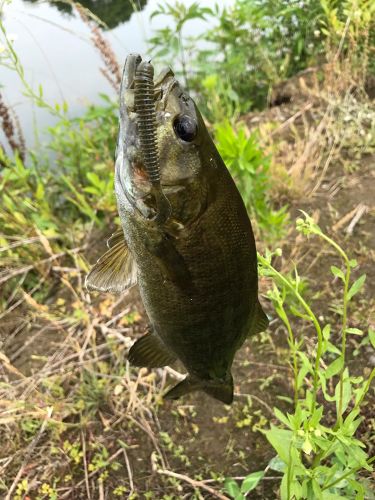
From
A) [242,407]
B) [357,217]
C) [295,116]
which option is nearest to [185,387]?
[242,407]

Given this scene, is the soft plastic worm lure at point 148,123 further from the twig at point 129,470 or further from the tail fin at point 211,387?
the twig at point 129,470

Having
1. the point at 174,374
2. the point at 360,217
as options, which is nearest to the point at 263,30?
the point at 360,217

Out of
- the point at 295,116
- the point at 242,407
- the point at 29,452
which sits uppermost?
the point at 295,116

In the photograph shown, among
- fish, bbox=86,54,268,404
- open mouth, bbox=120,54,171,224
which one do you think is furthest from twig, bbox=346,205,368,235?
open mouth, bbox=120,54,171,224

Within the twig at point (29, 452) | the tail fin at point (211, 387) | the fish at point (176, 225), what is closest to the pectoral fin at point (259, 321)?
the fish at point (176, 225)

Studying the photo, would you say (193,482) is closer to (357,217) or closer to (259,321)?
(259,321)
